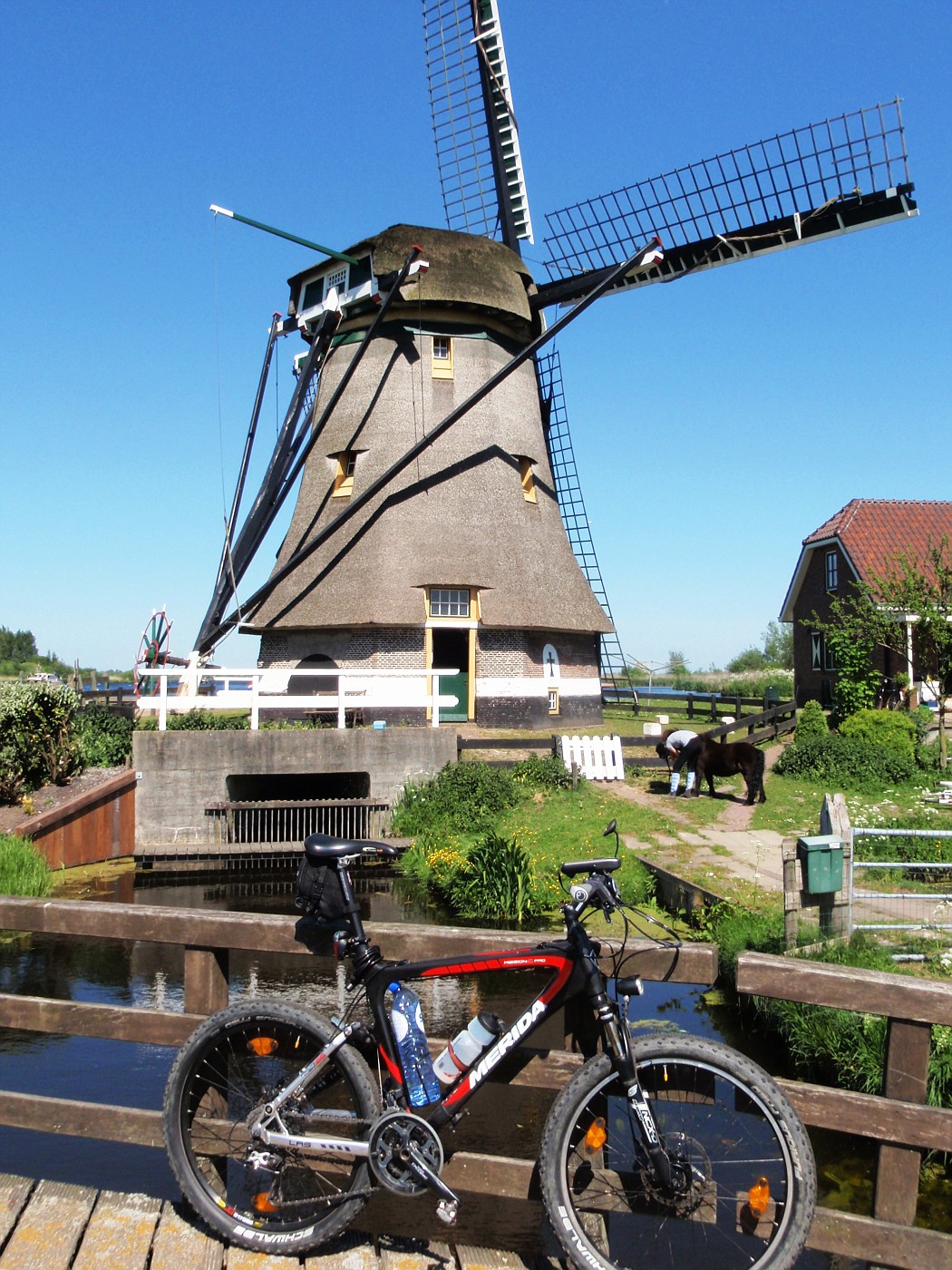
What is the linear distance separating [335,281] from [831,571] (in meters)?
15.1

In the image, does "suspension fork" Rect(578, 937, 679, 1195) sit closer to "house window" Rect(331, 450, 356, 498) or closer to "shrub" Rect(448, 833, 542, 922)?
"shrub" Rect(448, 833, 542, 922)

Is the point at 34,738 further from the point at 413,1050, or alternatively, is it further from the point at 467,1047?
the point at 467,1047

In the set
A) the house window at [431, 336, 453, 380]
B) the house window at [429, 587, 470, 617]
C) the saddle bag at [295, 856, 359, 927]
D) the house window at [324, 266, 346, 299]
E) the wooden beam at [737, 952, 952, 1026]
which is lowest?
the wooden beam at [737, 952, 952, 1026]

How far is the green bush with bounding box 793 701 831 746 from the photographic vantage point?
21452 mm

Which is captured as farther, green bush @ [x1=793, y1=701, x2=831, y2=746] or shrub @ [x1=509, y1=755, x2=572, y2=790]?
green bush @ [x1=793, y1=701, x2=831, y2=746]

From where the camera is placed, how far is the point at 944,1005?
10.1 ft

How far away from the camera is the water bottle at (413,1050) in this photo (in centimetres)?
334

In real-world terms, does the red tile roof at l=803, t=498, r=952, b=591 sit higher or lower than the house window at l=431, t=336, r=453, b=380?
lower

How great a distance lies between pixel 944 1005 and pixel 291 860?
14382 mm

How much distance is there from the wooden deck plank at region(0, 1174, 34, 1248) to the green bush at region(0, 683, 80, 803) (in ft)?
41.5

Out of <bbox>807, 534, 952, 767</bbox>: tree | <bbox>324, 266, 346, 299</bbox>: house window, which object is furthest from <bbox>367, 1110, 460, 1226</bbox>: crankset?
<bbox>324, 266, 346, 299</bbox>: house window

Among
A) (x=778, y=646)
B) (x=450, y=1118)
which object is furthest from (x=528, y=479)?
(x=778, y=646)

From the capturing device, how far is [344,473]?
23.2 metres

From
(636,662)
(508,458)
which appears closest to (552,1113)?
(508,458)
